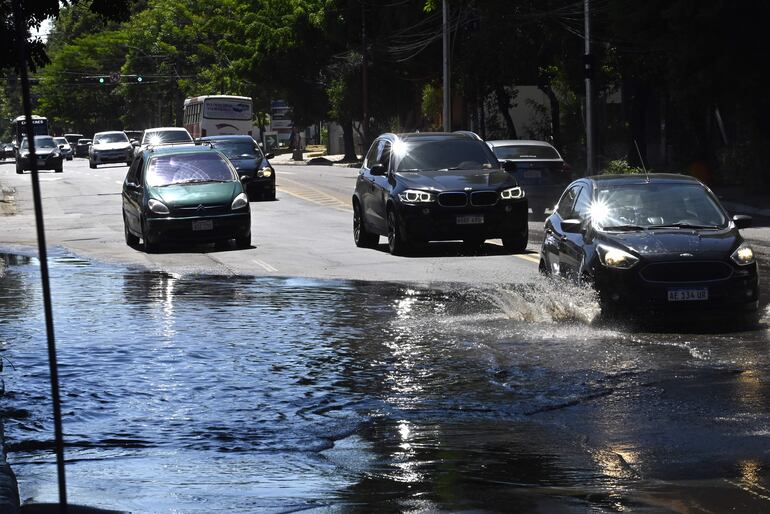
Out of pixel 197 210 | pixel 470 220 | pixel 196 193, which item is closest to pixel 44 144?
pixel 196 193

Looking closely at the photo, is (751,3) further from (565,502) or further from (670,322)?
(565,502)

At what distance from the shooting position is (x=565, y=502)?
6.58 metres

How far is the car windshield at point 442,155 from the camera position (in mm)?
21688

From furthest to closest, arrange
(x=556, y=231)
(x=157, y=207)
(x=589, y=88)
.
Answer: (x=589, y=88) < (x=157, y=207) < (x=556, y=231)

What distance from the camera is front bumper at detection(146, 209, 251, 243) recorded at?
74.0 feet

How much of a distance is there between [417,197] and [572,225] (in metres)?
6.67

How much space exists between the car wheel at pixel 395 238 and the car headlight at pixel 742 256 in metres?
8.27

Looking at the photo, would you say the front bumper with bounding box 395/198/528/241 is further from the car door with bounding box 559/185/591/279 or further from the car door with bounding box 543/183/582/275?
the car door with bounding box 559/185/591/279

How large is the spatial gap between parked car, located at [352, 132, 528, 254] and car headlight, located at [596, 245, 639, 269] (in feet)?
24.7

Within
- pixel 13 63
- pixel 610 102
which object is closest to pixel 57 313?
pixel 13 63

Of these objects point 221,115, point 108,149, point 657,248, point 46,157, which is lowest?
point 46,157

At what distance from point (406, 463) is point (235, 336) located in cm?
553

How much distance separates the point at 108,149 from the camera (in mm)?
66438

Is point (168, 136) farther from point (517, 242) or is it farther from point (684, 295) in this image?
point (684, 295)
